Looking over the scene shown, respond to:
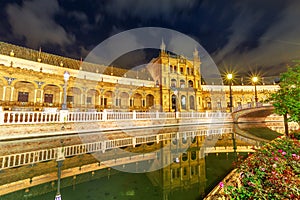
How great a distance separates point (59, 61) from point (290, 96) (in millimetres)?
26648

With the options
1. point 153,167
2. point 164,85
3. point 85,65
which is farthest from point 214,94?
point 153,167

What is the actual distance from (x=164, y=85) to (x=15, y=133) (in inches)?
862

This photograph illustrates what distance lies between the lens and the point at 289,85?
6832 mm

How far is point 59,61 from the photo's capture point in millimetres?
22828

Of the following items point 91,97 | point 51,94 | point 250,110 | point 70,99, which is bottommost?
point 250,110

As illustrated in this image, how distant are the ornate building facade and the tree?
476 centimetres

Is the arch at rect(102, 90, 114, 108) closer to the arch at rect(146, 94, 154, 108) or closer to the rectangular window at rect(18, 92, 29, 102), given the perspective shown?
the arch at rect(146, 94, 154, 108)

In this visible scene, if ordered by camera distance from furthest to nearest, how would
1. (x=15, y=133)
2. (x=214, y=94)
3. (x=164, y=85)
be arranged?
(x=214, y=94) < (x=164, y=85) < (x=15, y=133)

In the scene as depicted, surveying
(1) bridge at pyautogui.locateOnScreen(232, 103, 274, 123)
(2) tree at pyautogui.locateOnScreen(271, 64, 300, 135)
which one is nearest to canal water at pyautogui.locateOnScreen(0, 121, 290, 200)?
(2) tree at pyautogui.locateOnScreen(271, 64, 300, 135)

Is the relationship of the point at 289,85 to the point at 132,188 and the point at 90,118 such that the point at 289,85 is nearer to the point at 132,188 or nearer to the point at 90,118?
the point at 132,188

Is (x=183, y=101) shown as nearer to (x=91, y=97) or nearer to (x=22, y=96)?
(x=91, y=97)

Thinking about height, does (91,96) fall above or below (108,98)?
above

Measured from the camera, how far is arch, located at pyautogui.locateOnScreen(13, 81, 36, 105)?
1655cm

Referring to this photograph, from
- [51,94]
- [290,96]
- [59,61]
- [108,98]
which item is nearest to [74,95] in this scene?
[51,94]
